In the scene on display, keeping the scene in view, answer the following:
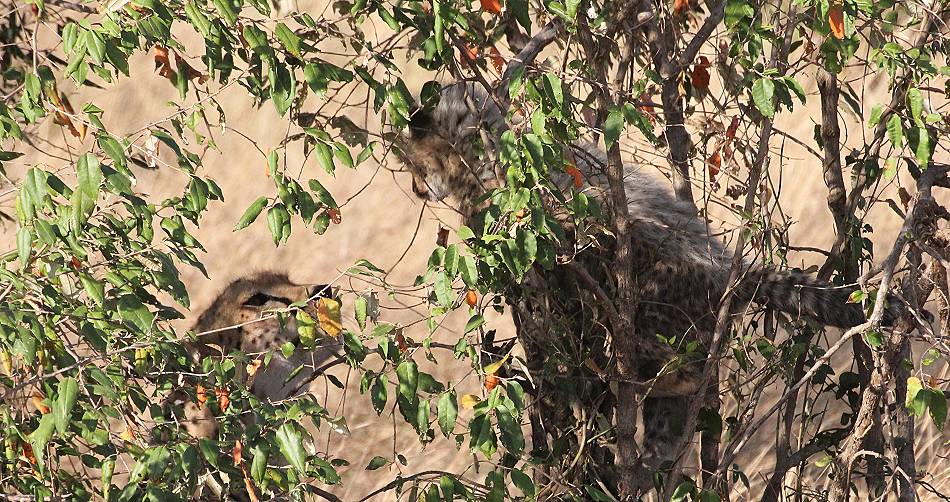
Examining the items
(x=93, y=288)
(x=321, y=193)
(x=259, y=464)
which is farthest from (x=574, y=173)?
(x=93, y=288)

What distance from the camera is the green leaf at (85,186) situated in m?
1.79

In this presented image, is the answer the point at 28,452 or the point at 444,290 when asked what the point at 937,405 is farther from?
the point at 28,452

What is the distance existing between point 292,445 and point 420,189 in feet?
7.28

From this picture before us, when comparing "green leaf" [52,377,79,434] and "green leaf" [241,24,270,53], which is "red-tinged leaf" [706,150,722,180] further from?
"green leaf" [52,377,79,434]

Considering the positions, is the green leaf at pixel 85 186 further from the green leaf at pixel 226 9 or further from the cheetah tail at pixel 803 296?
the cheetah tail at pixel 803 296

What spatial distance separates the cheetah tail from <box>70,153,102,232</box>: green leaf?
5.75ft

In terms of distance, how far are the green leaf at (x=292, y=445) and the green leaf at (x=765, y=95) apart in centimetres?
102

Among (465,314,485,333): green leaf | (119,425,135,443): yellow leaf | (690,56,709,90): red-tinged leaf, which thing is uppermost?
(690,56,709,90): red-tinged leaf

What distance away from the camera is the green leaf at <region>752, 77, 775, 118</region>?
2070 millimetres

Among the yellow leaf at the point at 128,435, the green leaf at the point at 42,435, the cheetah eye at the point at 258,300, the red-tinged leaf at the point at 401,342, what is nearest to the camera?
the green leaf at the point at 42,435

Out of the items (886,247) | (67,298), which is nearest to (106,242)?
(67,298)

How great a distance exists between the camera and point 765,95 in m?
2.08

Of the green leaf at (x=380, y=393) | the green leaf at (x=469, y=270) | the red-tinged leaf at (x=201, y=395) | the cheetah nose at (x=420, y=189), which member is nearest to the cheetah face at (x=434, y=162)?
the cheetah nose at (x=420, y=189)

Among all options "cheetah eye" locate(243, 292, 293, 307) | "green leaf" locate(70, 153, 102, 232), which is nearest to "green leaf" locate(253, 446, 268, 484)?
"green leaf" locate(70, 153, 102, 232)
